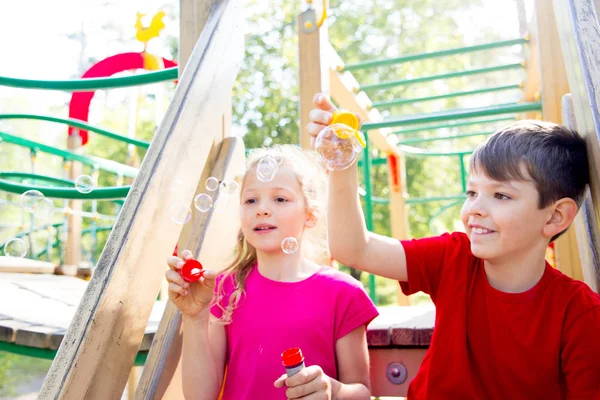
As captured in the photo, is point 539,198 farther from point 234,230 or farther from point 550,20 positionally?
point 550,20

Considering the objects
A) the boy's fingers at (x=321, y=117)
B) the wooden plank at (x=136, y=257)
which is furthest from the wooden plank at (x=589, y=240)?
the wooden plank at (x=136, y=257)

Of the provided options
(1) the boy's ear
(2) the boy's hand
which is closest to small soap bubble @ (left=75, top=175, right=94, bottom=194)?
(2) the boy's hand

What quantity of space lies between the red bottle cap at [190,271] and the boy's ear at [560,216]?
99 cm

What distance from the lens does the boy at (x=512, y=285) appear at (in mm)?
1521

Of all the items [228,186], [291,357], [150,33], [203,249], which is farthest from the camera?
[150,33]

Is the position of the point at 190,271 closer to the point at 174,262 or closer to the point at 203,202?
the point at 174,262

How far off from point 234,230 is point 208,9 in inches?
34.9

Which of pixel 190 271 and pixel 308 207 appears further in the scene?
pixel 308 207

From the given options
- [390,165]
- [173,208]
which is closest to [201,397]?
[173,208]

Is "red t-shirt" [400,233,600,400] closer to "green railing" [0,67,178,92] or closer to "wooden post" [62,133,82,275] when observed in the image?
"green railing" [0,67,178,92]

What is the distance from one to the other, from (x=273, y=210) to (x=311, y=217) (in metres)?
0.21

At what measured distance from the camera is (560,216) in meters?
1.64

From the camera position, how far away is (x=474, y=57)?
2047 centimetres

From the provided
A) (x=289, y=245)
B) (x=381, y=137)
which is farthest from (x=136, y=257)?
(x=381, y=137)
